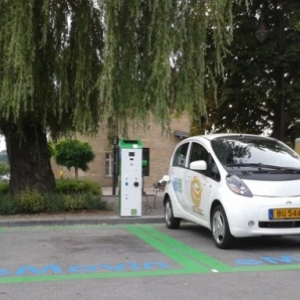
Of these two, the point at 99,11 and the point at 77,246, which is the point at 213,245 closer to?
the point at 77,246

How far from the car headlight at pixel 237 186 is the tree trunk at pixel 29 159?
6104 millimetres

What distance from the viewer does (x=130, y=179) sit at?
40.3 feet

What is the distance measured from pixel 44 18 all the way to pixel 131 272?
590cm

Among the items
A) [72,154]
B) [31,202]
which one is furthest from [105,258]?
[72,154]

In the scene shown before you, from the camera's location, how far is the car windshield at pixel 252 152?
866cm

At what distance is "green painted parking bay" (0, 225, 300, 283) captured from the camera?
6.67 m

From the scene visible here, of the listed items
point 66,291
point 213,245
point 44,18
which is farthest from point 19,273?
point 44,18

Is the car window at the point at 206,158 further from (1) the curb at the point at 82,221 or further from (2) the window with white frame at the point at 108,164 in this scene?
(2) the window with white frame at the point at 108,164

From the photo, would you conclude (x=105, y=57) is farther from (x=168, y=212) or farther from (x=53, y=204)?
(x=53, y=204)

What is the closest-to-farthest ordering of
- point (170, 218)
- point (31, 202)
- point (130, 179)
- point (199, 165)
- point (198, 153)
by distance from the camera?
point (199, 165), point (198, 153), point (170, 218), point (130, 179), point (31, 202)

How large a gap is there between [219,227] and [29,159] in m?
6.30

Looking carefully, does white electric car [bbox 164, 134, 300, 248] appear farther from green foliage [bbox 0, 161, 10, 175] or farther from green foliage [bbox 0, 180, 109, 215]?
green foliage [bbox 0, 161, 10, 175]

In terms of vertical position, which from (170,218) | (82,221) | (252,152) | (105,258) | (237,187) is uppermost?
(252,152)

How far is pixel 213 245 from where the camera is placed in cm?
859
